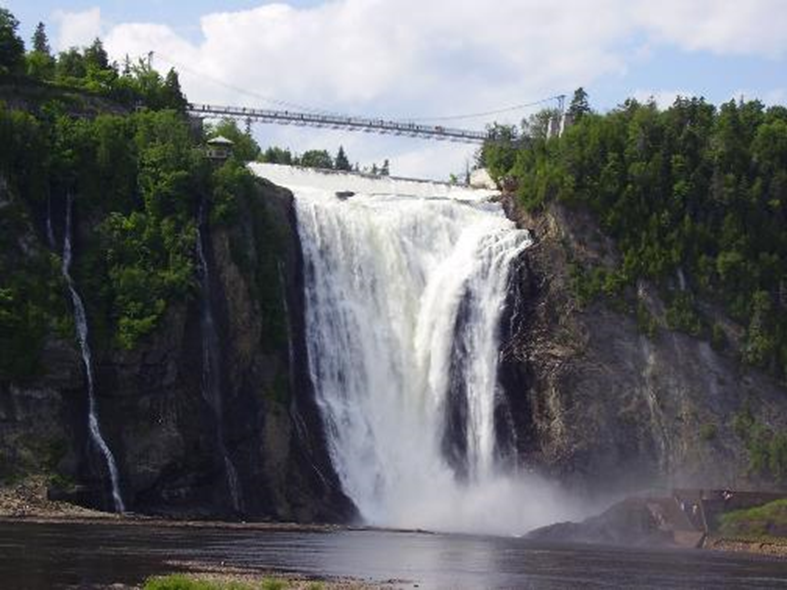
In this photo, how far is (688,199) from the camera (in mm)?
128750

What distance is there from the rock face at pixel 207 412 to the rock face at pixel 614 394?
1726cm

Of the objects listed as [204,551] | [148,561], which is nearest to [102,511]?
[204,551]

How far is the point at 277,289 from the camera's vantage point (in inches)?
4333

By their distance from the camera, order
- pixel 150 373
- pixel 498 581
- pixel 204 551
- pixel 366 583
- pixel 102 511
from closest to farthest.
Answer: pixel 366 583 → pixel 498 581 → pixel 204 551 → pixel 102 511 → pixel 150 373

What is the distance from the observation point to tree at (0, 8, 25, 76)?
4397 inches

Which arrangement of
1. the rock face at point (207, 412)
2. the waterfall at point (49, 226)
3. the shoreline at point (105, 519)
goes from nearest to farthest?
the shoreline at point (105, 519)
the rock face at point (207, 412)
the waterfall at point (49, 226)

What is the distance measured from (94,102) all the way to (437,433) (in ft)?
111

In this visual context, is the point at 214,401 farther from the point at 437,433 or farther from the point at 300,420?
the point at 437,433

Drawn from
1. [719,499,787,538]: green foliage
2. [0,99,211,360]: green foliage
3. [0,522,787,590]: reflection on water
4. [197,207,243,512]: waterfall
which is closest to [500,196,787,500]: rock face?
[719,499,787,538]: green foliage

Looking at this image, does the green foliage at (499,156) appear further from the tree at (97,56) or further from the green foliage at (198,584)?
the green foliage at (198,584)

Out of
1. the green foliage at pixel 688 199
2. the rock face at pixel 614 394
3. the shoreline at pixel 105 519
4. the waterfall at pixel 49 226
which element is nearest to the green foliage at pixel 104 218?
the waterfall at pixel 49 226

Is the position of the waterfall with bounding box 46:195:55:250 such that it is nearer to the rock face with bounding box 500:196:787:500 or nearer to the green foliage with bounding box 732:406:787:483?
the rock face with bounding box 500:196:787:500

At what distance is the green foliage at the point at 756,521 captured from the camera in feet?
330

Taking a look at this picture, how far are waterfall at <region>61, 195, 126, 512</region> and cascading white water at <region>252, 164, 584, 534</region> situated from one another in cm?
1760
